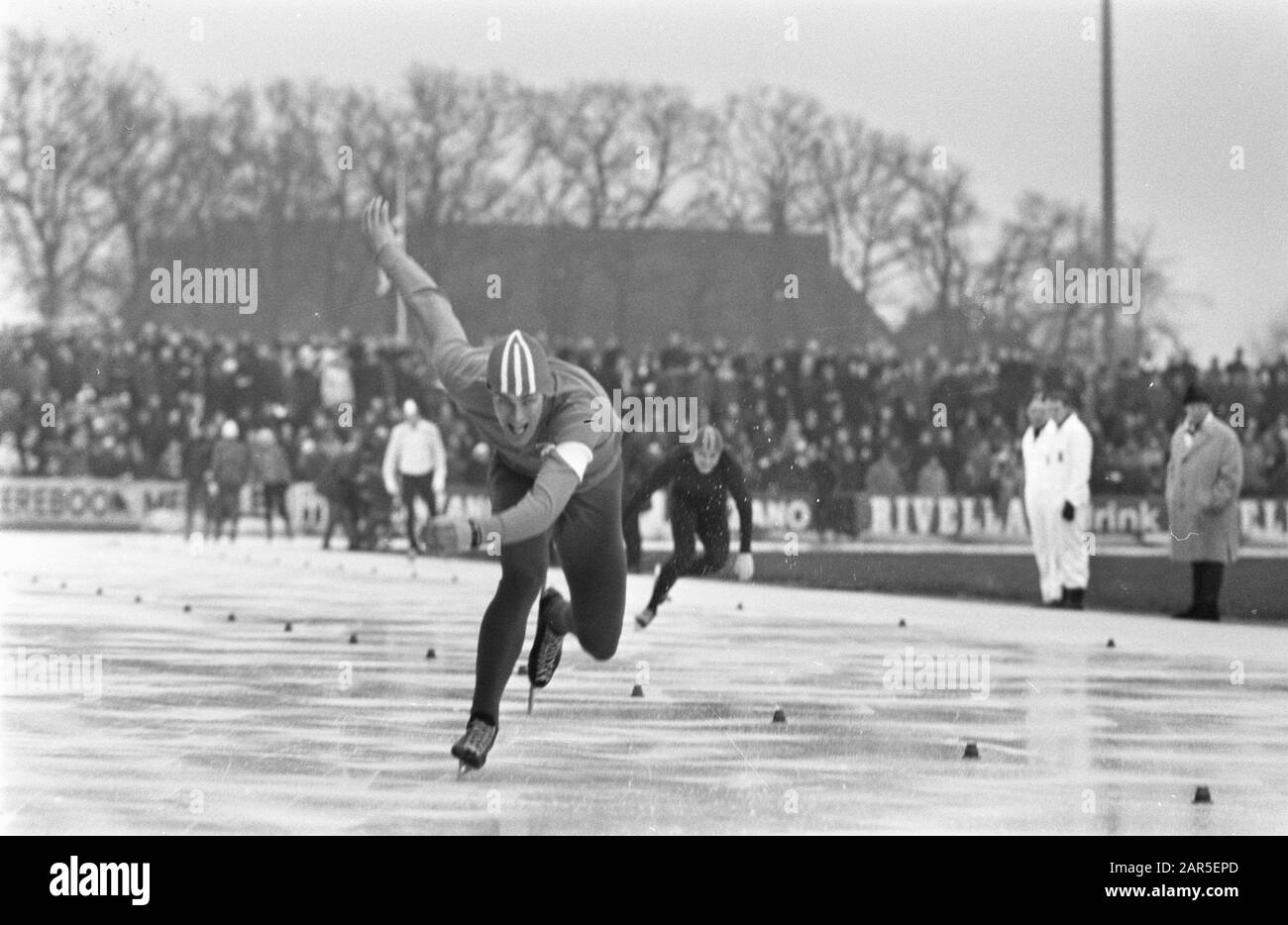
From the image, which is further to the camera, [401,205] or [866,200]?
[401,205]

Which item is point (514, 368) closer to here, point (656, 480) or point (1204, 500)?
point (656, 480)

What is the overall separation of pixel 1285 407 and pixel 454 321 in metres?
26.9

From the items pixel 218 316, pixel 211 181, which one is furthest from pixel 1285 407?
pixel 218 316

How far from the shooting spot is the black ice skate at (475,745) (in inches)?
336

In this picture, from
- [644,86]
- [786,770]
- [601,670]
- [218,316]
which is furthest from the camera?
[218,316]

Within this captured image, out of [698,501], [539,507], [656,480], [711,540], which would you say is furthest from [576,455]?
[711,540]

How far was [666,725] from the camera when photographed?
10.5 metres

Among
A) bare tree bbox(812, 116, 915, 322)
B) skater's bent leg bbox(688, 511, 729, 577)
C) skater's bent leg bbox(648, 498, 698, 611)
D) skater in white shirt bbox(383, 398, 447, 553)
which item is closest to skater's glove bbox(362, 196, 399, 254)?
skater's bent leg bbox(648, 498, 698, 611)

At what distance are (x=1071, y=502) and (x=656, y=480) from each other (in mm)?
5227

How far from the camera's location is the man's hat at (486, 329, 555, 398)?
24.8ft

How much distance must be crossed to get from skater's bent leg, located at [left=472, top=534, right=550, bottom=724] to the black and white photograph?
0.05ft

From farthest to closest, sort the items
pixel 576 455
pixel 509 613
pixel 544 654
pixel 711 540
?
1. pixel 711 540
2. pixel 544 654
3. pixel 509 613
4. pixel 576 455
